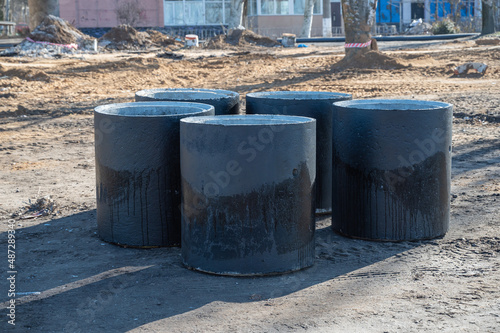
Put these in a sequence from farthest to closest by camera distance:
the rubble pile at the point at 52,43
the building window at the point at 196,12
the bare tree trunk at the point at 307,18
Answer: the building window at the point at 196,12 → the bare tree trunk at the point at 307,18 → the rubble pile at the point at 52,43

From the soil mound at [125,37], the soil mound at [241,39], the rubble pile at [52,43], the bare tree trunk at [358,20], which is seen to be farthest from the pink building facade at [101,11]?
the bare tree trunk at [358,20]

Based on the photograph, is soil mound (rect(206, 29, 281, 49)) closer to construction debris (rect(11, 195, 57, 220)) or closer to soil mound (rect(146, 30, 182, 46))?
soil mound (rect(146, 30, 182, 46))

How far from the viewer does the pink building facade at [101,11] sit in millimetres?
41625

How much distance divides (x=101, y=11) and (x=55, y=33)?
1377 centimetres

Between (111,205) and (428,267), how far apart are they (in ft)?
7.88

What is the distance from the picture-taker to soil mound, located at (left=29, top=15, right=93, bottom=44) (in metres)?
28.3

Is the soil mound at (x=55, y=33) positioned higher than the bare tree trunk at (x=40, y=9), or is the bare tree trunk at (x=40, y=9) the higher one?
the bare tree trunk at (x=40, y=9)

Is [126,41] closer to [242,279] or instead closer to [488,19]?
[488,19]

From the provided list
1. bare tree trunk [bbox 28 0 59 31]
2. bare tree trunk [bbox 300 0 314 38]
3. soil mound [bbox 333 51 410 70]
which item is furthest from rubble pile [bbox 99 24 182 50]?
soil mound [bbox 333 51 410 70]

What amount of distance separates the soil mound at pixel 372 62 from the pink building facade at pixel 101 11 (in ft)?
83.3

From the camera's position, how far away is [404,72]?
18.4 metres

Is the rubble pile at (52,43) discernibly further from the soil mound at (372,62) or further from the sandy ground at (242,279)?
the sandy ground at (242,279)

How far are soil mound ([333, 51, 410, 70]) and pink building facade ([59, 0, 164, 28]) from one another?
25.4 meters

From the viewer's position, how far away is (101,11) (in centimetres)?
4206
